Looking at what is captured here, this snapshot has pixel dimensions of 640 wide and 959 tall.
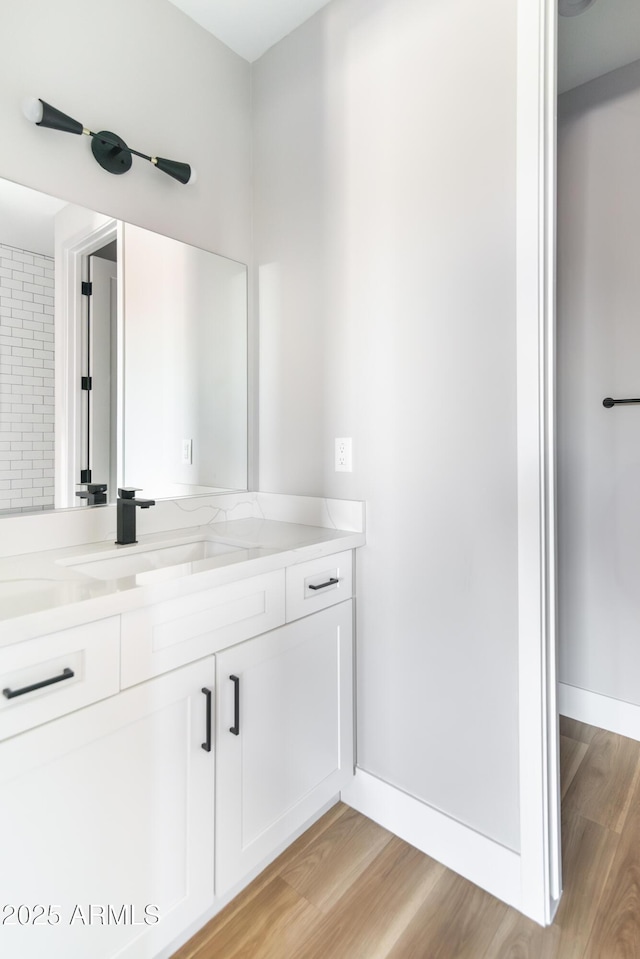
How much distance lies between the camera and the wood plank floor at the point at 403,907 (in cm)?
117

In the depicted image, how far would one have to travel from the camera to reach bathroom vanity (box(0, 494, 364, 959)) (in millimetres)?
866

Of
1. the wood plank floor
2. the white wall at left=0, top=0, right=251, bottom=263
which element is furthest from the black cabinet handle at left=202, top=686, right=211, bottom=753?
the white wall at left=0, top=0, right=251, bottom=263

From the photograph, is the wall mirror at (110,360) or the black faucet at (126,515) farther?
the black faucet at (126,515)

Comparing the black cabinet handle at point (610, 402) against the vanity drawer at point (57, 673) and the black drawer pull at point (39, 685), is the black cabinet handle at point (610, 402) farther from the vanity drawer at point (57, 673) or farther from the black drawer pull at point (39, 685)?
the black drawer pull at point (39, 685)

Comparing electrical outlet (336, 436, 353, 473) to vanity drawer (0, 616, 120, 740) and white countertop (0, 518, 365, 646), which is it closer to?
white countertop (0, 518, 365, 646)

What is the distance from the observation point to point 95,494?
1451mm

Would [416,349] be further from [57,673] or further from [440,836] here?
[440,836]

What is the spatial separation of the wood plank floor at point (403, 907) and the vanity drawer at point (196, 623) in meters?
0.70

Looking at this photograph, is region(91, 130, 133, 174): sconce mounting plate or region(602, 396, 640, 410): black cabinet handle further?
region(602, 396, 640, 410): black cabinet handle

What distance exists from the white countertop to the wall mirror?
182 millimetres

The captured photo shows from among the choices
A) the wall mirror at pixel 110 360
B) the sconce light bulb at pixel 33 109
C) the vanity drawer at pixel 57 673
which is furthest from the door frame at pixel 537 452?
the sconce light bulb at pixel 33 109

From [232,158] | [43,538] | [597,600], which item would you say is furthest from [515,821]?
[232,158]

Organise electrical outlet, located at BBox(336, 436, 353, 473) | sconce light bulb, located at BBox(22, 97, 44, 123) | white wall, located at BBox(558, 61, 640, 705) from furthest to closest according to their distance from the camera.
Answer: white wall, located at BBox(558, 61, 640, 705) < electrical outlet, located at BBox(336, 436, 353, 473) < sconce light bulb, located at BBox(22, 97, 44, 123)

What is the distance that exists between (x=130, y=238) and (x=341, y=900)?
1.94 metres
